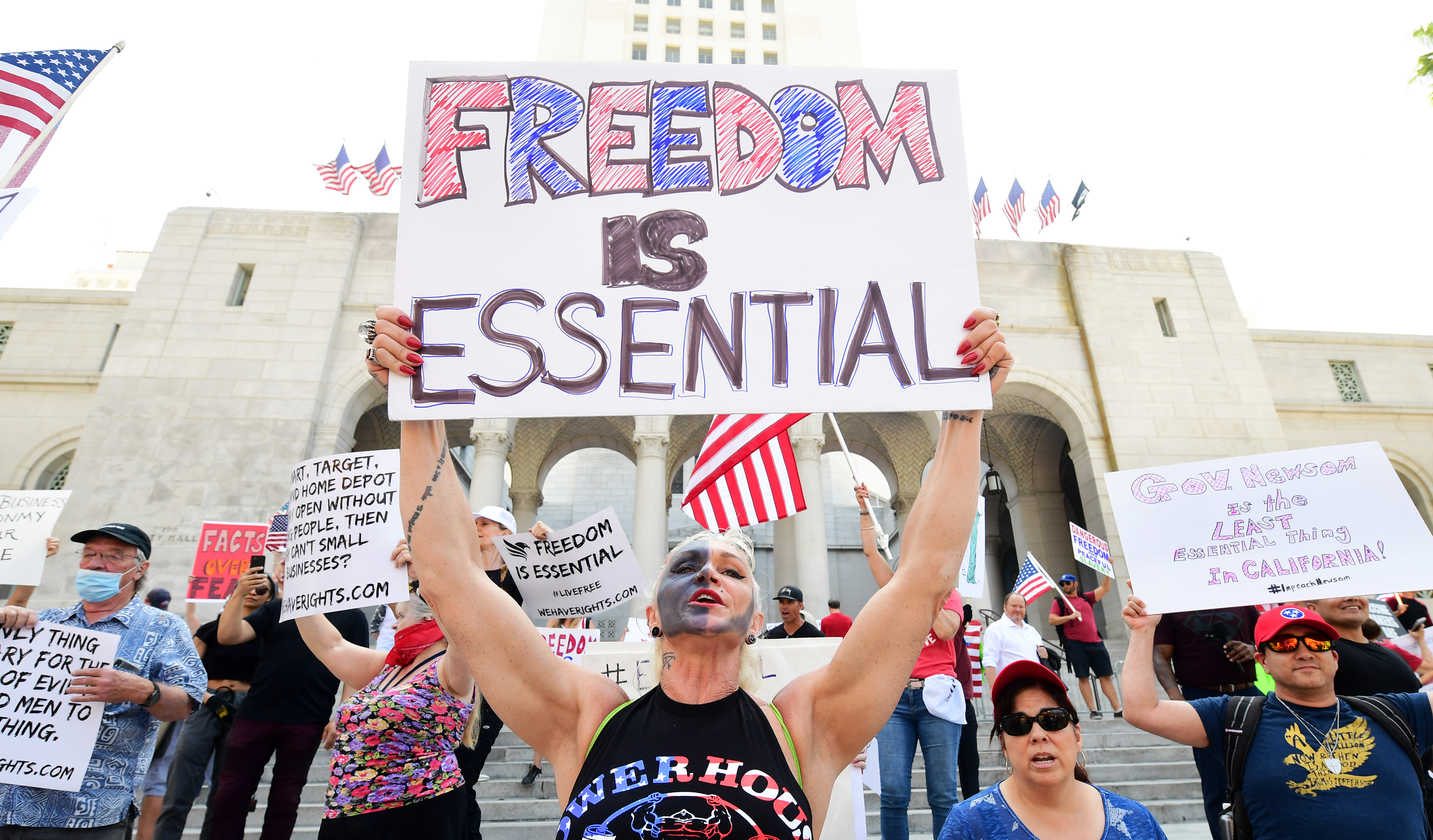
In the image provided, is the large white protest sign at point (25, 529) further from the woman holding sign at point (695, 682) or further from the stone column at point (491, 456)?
the stone column at point (491, 456)

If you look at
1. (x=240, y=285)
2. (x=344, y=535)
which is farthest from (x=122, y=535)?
(x=240, y=285)

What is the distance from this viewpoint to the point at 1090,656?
9.41 meters

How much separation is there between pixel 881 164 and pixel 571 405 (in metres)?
1.33

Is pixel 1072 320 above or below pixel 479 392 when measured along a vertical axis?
above

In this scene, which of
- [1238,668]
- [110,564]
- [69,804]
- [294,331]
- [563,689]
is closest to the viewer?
[563,689]

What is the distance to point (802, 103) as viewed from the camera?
107 inches

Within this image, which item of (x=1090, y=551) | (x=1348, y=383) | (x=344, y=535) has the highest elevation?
(x=1348, y=383)

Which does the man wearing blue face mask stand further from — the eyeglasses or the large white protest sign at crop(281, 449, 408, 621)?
the eyeglasses

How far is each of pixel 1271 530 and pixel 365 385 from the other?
16.4 m

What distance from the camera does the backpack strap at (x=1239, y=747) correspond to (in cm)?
294

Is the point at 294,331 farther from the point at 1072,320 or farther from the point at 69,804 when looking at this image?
the point at 1072,320

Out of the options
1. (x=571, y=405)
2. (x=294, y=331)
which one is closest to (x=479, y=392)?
(x=571, y=405)

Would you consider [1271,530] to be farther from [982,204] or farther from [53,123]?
[982,204]

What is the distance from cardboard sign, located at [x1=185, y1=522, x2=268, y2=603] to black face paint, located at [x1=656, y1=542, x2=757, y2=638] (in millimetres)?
9582
